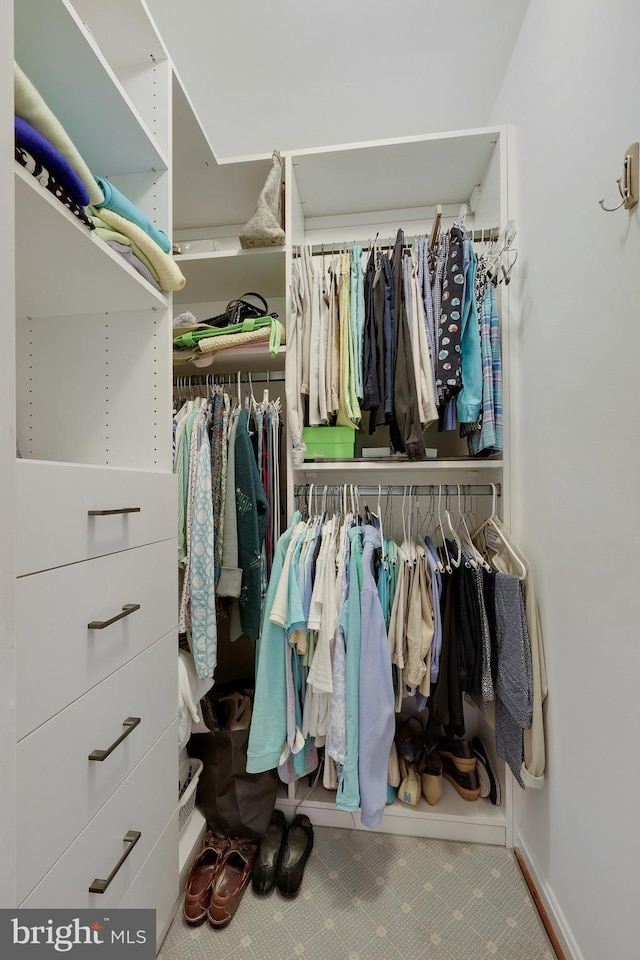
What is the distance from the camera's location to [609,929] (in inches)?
32.5

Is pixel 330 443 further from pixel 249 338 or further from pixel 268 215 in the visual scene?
pixel 268 215

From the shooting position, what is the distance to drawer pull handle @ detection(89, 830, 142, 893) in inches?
29.1

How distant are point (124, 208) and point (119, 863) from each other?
1418 millimetres

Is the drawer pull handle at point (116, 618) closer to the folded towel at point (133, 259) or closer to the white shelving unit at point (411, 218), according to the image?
the white shelving unit at point (411, 218)

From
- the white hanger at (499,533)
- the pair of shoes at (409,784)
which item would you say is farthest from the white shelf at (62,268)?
the pair of shoes at (409,784)

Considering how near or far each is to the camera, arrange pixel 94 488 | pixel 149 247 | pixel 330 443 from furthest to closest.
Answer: pixel 330 443, pixel 149 247, pixel 94 488

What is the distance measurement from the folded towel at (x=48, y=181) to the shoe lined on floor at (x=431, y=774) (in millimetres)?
1985

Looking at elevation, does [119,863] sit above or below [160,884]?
above

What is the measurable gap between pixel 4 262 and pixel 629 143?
1.13 metres

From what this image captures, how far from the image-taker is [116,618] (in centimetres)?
80

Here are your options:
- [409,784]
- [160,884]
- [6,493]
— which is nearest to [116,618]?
[6,493]

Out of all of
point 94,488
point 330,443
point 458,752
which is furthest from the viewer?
point 458,752

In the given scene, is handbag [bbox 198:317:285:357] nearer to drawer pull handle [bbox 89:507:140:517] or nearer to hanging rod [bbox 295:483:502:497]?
hanging rod [bbox 295:483:502:497]

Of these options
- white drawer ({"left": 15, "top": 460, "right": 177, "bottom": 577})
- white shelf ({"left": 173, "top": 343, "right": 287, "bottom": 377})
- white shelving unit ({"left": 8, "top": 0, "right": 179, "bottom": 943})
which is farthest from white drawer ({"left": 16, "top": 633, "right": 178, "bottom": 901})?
white shelf ({"left": 173, "top": 343, "right": 287, "bottom": 377})
